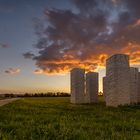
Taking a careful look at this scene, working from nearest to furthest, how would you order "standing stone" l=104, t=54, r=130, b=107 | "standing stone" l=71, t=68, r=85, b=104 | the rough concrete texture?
1. "standing stone" l=104, t=54, r=130, b=107
2. the rough concrete texture
3. "standing stone" l=71, t=68, r=85, b=104

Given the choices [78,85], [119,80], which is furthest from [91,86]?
[119,80]

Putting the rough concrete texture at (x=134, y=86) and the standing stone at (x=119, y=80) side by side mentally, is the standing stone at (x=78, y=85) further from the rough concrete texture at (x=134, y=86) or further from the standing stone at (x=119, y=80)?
the standing stone at (x=119, y=80)

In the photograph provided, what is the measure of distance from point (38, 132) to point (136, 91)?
21.2 m

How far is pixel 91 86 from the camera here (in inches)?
1198

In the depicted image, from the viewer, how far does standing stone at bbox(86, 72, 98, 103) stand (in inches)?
1193

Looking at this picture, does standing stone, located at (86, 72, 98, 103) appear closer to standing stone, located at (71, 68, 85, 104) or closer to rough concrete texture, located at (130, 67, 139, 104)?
standing stone, located at (71, 68, 85, 104)

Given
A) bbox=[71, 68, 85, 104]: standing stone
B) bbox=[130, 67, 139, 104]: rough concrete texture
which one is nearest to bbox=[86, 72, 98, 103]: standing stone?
bbox=[71, 68, 85, 104]: standing stone

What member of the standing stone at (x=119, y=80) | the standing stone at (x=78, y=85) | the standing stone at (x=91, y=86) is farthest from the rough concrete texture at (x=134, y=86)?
the standing stone at (x=78, y=85)

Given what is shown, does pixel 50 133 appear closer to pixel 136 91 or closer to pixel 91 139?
pixel 91 139

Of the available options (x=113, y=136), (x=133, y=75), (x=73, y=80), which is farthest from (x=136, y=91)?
(x=113, y=136)

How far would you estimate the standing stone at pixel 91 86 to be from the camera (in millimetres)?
30312

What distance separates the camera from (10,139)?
5969 mm

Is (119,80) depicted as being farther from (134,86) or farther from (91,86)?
(91,86)

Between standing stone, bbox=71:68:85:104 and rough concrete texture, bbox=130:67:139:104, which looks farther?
standing stone, bbox=71:68:85:104
